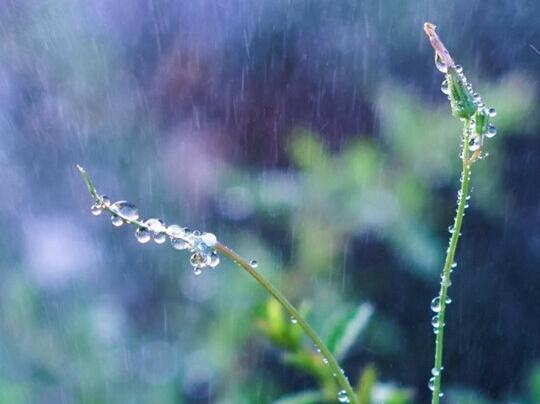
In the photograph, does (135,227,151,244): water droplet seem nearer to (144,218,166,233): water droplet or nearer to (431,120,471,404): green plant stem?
(144,218,166,233): water droplet

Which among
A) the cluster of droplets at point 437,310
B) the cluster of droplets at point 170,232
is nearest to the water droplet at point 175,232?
the cluster of droplets at point 170,232

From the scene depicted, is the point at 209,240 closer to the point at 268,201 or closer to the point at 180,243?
the point at 180,243

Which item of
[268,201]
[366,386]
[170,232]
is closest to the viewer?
[170,232]

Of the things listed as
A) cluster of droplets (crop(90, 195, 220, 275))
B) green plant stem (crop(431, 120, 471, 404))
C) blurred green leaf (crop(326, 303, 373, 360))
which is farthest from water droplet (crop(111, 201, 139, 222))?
blurred green leaf (crop(326, 303, 373, 360))

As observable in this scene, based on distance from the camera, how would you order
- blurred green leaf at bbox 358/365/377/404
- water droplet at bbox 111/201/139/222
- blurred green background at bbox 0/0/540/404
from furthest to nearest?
blurred green background at bbox 0/0/540/404 → blurred green leaf at bbox 358/365/377/404 → water droplet at bbox 111/201/139/222

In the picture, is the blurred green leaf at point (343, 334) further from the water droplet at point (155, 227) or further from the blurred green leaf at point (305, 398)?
the water droplet at point (155, 227)

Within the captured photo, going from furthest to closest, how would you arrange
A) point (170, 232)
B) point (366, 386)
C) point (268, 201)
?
point (268, 201)
point (366, 386)
point (170, 232)

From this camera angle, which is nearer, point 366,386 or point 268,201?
point 366,386

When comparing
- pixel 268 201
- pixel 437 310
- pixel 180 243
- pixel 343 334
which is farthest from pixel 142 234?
pixel 268 201

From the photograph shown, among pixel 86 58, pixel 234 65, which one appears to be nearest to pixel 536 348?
pixel 234 65
